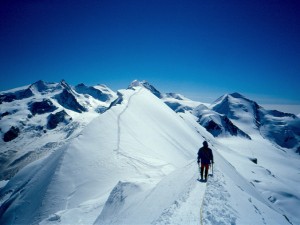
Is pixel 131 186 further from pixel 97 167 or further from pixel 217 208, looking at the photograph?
pixel 97 167

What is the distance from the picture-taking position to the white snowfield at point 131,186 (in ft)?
39.2

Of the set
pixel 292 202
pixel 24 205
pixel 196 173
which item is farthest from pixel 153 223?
pixel 292 202

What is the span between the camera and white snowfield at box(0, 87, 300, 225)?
1195 centimetres

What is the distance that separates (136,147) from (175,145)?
13.2m

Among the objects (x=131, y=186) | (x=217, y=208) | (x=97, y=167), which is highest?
(x=97, y=167)

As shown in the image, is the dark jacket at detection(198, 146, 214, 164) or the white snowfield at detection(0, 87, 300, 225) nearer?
the white snowfield at detection(0, 87, 300, 225)

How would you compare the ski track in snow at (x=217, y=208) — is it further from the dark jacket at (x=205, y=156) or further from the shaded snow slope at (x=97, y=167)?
→ the shaded snow slope at (x=97, y=167)

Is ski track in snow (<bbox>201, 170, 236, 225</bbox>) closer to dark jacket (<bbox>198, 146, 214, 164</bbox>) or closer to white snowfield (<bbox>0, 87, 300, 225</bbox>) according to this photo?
white snowfield (<bbox>0, 87, 300, 225</bbox>)

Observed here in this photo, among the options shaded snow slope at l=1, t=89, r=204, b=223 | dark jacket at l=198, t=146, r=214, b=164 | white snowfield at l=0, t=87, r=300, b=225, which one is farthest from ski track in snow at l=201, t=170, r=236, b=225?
shaded snow slope at l=1, t=89, r=204, b=223

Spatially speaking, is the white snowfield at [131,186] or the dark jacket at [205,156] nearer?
the white snowfield at [131,186]

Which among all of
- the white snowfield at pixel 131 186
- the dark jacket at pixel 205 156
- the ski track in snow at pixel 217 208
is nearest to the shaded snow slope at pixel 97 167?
the white snowfield at pixel 131 186

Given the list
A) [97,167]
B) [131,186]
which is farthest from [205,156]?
[97,167]

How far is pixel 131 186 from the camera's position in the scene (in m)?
17.9

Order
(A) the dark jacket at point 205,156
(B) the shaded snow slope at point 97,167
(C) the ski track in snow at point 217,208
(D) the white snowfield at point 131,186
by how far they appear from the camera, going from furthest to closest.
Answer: (B) the shaded snow slope at point 97,167, (A) the dark jacket at point 205,156, (D) the white snowfield at point 131,186, (C) the ski track in snow at point 217,208
